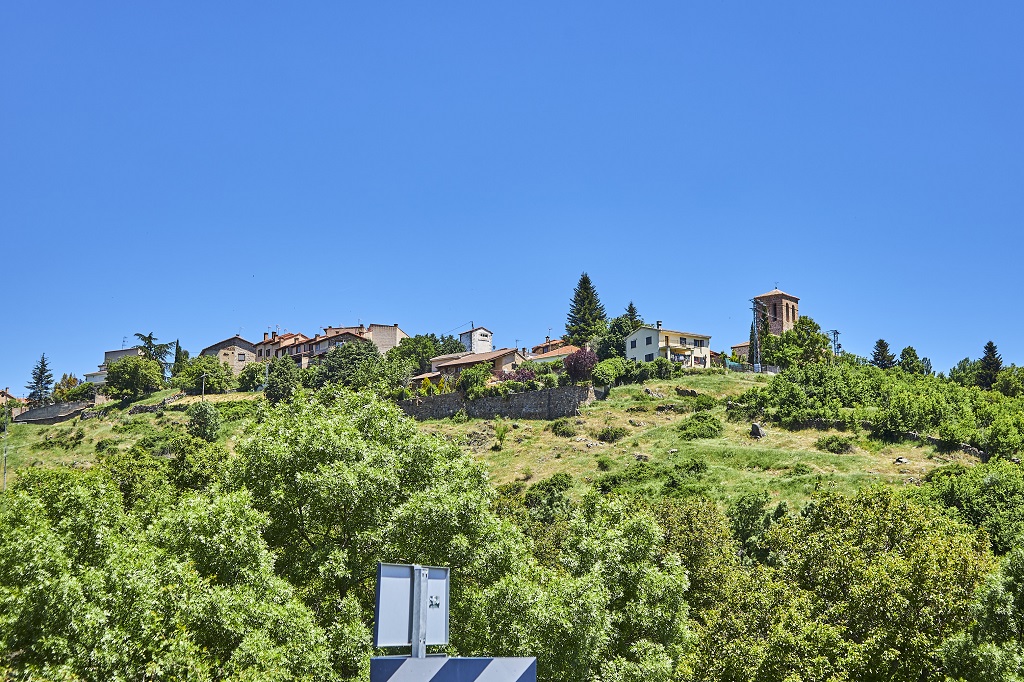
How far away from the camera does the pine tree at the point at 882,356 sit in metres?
118

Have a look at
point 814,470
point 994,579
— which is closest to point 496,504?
point 994,579

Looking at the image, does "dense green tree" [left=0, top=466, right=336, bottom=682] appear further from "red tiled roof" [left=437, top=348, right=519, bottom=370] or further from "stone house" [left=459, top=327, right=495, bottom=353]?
"stone house" [left=459, top=327, right=495, bottom=353]

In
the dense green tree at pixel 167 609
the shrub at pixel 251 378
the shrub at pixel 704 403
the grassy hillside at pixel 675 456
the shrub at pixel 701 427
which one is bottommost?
the dense green tree at pixel 167 609

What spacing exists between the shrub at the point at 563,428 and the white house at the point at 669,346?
78.6ft

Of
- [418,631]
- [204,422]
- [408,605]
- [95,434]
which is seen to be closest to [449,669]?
[418,631]

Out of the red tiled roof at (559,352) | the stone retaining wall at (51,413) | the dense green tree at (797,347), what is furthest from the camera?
the red tiled roof at (559,352)

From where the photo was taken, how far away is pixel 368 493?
2350 cm

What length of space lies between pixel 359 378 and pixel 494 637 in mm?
76795

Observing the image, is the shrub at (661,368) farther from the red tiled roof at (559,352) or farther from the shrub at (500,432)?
the red tiled roof at (559,352)

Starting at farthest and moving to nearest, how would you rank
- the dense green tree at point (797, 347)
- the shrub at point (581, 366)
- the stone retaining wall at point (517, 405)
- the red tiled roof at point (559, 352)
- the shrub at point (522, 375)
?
1. the red tiled roof at point (559, 352)
2. the dense green tree at point (797, 347)
3. the shrub at point (522, 375)
4. the shrub at point (581, 366)
5. the stone retaining wall at point (517, 405)

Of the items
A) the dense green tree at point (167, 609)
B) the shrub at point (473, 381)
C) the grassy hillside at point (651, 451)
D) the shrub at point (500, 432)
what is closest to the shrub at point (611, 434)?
the grassy hillside at point (651, 451)

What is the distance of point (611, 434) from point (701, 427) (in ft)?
22.8

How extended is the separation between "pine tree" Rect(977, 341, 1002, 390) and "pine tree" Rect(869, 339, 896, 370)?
34.2 ft

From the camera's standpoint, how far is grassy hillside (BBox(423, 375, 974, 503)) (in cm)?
5572
